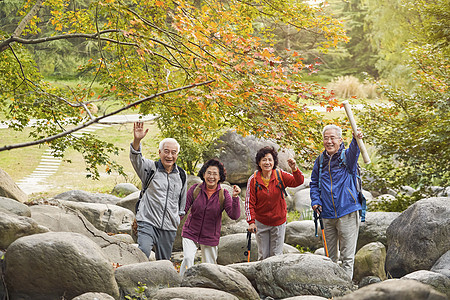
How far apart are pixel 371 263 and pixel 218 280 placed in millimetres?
2673

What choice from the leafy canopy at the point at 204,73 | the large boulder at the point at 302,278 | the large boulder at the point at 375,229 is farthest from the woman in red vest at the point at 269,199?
the large boulder at the point at 375,229

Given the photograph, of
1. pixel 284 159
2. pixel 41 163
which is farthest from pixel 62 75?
pixel 284 159

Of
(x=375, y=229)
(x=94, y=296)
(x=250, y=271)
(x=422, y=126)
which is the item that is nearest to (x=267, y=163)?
(x=250, y=271)

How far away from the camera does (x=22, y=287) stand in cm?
398

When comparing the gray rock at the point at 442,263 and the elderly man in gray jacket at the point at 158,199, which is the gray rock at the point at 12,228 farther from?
the gray rock at the point at 442,263

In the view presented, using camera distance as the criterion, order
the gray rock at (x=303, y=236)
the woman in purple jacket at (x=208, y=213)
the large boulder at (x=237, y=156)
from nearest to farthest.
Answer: the woman in purple jacket at (x=208, y=213) < the gray rock at (x=303, y=236) < the large boulder at (x=237, y=156)

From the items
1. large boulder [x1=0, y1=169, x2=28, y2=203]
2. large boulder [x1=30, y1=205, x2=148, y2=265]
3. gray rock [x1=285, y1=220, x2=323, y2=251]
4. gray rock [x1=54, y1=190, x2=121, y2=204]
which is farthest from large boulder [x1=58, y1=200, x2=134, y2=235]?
gray rock [x1=285, y1=220, x2=323, y2=251]

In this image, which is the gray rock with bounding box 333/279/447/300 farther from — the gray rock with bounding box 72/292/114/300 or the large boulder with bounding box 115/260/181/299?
the large boulder with bounding box 115/260/181/299

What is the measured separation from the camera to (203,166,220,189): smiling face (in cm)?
523

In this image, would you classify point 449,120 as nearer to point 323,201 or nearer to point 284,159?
point 323,201

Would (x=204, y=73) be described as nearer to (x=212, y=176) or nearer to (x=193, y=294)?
(x=212, y=176)

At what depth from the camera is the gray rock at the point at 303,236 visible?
8.06 meters

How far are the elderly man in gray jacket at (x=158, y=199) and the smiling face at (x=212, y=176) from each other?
1.09 feet

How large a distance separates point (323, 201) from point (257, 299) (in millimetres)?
1455
